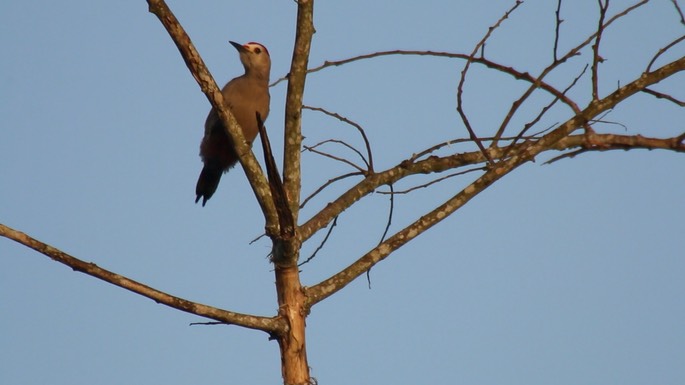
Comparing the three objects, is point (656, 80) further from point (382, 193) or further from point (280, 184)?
point (280, 184)

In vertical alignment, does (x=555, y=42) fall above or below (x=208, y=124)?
below

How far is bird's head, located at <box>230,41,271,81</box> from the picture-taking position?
6.56 meters

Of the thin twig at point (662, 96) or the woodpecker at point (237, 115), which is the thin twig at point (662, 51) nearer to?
the thin twig at point (662, 96)

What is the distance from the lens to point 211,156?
20.4ft

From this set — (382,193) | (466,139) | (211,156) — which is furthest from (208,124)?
(466,139)

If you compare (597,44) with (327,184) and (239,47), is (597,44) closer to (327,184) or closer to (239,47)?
(327,184)

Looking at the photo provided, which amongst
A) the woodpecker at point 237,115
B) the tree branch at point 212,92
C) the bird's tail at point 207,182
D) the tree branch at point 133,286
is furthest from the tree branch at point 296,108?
the bird's tail at point 207,182

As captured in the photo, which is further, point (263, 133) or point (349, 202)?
point (349, 202)

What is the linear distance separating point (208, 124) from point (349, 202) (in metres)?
2.78

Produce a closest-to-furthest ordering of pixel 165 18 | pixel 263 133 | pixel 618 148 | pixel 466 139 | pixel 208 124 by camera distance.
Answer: pixel 263 133
pixel 165 18
pixel 466 139
pixel 618 148
pixel 208 124

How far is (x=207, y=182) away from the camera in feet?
21.1

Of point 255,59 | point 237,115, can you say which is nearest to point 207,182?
point 237,115

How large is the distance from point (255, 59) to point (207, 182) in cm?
109

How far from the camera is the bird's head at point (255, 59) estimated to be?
21.5ft
